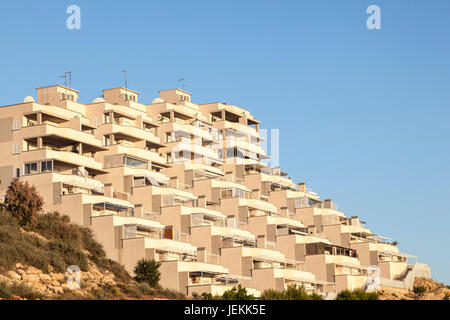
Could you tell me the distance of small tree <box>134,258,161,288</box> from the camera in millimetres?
75438

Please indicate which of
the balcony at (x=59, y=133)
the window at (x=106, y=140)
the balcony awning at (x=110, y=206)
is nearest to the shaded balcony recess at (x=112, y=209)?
the balcony awning at (x=110, y=206)

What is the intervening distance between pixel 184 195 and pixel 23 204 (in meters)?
Result: 24.1

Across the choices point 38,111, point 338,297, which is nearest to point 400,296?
point 338,297

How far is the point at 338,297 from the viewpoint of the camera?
305ft

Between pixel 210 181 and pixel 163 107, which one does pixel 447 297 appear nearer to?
pixel 210 181

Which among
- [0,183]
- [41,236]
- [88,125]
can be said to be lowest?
[41,236]

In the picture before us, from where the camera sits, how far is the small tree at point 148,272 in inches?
2970

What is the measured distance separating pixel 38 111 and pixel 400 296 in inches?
1788

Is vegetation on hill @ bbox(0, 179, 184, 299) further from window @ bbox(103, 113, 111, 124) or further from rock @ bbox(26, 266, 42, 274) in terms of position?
window @ bbox(103, 113, 111, 124)

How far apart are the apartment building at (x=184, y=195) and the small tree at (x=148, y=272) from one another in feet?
5.32

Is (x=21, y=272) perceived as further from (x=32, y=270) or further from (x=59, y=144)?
(x=59, y=144)

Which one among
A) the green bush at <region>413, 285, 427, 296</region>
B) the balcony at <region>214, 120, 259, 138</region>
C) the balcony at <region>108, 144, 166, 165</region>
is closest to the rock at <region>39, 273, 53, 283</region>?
the balcony at <region>108, 144, 166, 165</region>

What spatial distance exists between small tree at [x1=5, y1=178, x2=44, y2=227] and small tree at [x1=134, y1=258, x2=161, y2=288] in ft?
31.8

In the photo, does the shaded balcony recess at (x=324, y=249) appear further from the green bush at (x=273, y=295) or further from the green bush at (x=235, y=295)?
the green bush at (x=235, y=295)
